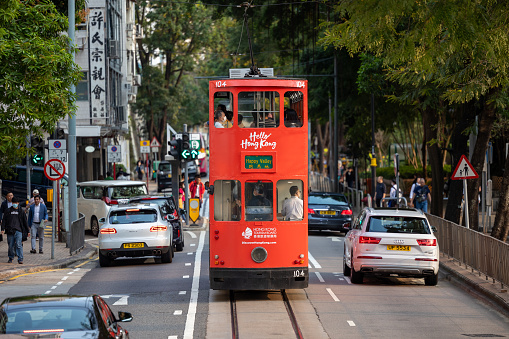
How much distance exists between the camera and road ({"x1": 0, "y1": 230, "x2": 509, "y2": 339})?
42.0ft

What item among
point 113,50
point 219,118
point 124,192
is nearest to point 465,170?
point 219,118

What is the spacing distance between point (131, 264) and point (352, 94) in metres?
21.2

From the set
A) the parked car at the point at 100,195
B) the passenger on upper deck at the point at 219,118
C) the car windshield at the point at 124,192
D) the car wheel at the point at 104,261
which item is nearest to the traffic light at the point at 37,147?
the parked car at the point at 100,195

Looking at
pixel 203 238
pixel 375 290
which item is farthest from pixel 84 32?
pixel 375 290

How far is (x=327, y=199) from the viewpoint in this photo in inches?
1214

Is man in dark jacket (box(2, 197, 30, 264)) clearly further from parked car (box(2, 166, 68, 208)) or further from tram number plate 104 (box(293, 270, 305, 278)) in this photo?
parked car (box(2, 166, 68, 208))

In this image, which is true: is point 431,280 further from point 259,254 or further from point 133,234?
point 133,234

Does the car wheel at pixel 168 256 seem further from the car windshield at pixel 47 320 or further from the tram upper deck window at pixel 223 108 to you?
the car windshield at pixel 47 320

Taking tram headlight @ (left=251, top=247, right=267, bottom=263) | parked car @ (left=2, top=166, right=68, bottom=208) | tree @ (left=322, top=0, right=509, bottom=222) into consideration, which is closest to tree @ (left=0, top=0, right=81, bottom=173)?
tram headlight @ (left=251, top=247, right=267, bottom=263)

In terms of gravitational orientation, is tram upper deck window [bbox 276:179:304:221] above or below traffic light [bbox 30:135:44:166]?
below

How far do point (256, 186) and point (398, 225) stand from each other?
3978 mm

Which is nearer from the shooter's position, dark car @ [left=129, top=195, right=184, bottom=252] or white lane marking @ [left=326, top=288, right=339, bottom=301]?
white lane marking @ [left=326, top=288, right=339, bottom=301]

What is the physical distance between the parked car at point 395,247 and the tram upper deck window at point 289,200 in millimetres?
2665

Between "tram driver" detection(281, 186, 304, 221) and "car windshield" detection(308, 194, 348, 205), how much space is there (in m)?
15.1
